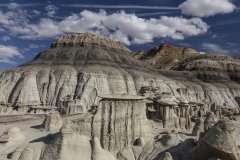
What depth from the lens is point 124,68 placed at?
216 feet

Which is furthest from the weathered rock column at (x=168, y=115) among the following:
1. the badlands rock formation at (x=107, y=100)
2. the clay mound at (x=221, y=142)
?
the clay mound at (x=221, y=142)

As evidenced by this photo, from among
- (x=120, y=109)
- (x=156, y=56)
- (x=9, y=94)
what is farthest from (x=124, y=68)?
(x=156, y=56)

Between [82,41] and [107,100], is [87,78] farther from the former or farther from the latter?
[107,100]

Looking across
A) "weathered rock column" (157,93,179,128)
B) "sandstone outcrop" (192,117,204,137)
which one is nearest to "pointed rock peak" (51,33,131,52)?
"weathered rock column" (157,93,179,128)

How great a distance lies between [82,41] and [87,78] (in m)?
20.7

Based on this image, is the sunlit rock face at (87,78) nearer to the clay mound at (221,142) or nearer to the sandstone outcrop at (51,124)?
the sandstone outcrop at (51,124)

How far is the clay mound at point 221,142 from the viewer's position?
1247 centimetres

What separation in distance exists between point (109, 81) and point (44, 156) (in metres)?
42.5

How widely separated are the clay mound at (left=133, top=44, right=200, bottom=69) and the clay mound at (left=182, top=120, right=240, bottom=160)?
330ft

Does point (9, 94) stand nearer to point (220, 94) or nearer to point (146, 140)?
point (146, 140)

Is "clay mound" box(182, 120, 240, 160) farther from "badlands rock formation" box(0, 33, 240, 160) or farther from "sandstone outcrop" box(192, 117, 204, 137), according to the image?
"sandstone outcrop" box(192, 117, 204, 137)

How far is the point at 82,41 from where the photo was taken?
72.4 meters

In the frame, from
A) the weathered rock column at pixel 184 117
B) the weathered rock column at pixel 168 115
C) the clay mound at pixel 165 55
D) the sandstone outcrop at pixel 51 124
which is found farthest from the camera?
the clay mound at pixel 165 55

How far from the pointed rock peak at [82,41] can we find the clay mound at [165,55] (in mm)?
44065
